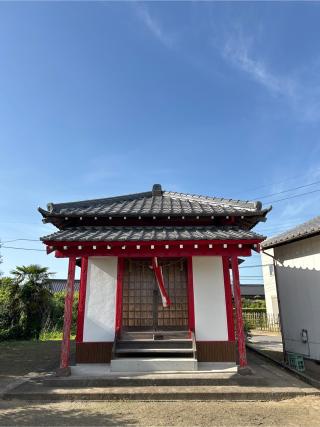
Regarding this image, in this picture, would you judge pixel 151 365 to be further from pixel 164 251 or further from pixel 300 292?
pixel 300 292

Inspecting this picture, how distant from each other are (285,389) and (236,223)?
15.3 ft

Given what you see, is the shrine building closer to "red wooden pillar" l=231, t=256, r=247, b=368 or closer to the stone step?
"red wooden pillar" l=231, t=256, r=247, b=368

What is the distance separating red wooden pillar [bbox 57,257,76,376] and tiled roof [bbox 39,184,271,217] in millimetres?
1850

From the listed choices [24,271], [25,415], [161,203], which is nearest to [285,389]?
[25,415]

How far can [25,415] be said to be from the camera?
5555 millimetres

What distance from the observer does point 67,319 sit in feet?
25.8

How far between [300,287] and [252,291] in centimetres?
3590

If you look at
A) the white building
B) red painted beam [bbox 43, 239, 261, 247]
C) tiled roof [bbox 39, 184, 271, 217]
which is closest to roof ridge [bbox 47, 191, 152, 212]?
tiled roof [bbox 39, 184, 271, 217]

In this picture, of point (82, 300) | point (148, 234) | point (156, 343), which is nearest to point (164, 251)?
point (148, 234)

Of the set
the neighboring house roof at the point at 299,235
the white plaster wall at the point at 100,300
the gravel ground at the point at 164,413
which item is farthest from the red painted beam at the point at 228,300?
the white plaster wall at the point at 100,300

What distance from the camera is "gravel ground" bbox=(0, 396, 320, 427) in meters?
5.23

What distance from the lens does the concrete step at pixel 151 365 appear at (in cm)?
773

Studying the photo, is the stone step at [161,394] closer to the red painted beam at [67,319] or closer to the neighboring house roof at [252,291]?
the red painted beam at [67,319]

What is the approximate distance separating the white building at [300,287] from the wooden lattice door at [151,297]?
14.3 feet
